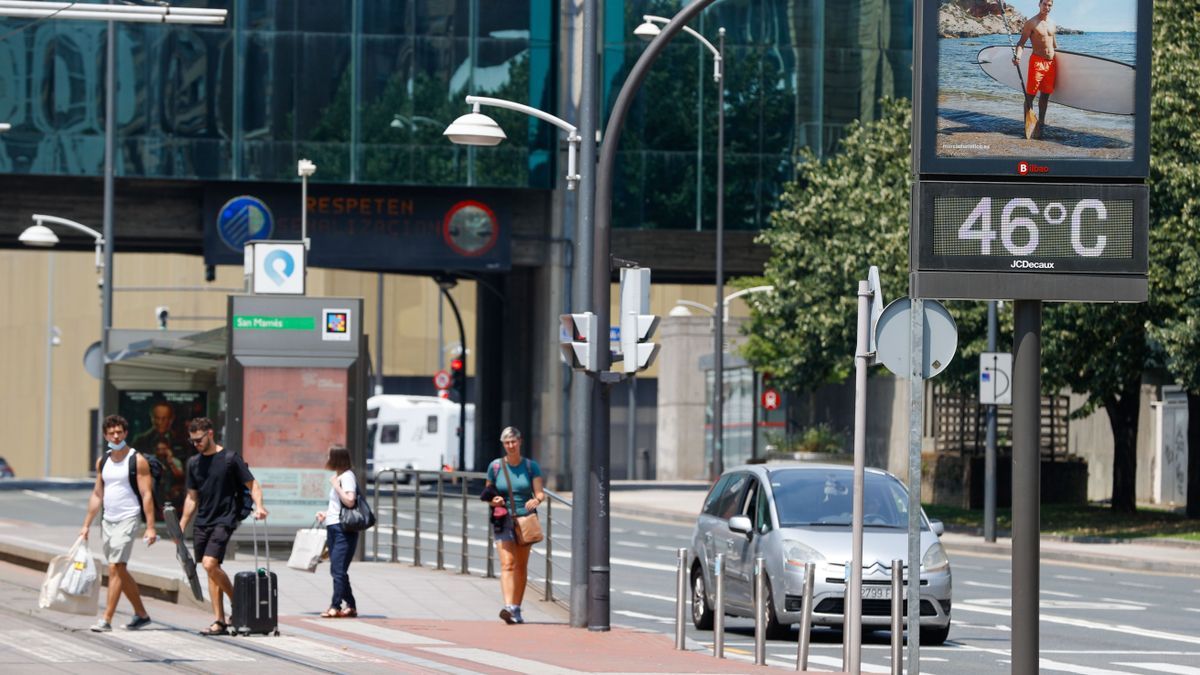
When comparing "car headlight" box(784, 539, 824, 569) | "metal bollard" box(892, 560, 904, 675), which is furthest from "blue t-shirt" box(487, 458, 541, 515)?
"metal bollard" box(892, 560, 904, 675)

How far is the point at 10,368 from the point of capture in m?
95.9

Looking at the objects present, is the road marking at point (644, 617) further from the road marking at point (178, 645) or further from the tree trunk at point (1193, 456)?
the tree trunk at point (1193, 456)

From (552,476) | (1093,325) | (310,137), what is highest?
(310,137)

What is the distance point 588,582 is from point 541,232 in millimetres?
34343

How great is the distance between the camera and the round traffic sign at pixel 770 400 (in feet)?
186

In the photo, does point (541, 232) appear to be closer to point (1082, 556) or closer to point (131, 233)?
point (131, 233)

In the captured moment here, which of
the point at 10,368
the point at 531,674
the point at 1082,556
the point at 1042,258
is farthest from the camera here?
the point at 10,368

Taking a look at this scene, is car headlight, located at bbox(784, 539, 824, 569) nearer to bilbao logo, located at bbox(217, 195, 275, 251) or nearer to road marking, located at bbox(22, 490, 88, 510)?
road marking, located at bbox(22, 490, 88, 510)

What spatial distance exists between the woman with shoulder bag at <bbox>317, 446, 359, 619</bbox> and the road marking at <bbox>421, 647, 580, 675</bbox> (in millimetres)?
2541

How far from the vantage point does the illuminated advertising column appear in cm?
2500

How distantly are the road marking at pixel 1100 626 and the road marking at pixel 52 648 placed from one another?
813 cm

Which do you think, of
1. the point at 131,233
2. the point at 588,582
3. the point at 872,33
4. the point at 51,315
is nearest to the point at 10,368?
the point at 51,315

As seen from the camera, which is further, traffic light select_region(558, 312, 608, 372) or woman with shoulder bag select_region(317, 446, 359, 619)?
woman with shoulder bag select_region(317, 446, 359, 619)

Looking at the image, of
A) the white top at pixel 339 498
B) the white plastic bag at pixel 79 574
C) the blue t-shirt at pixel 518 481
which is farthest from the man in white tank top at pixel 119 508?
the blue t-shirt at pixel 518 481
